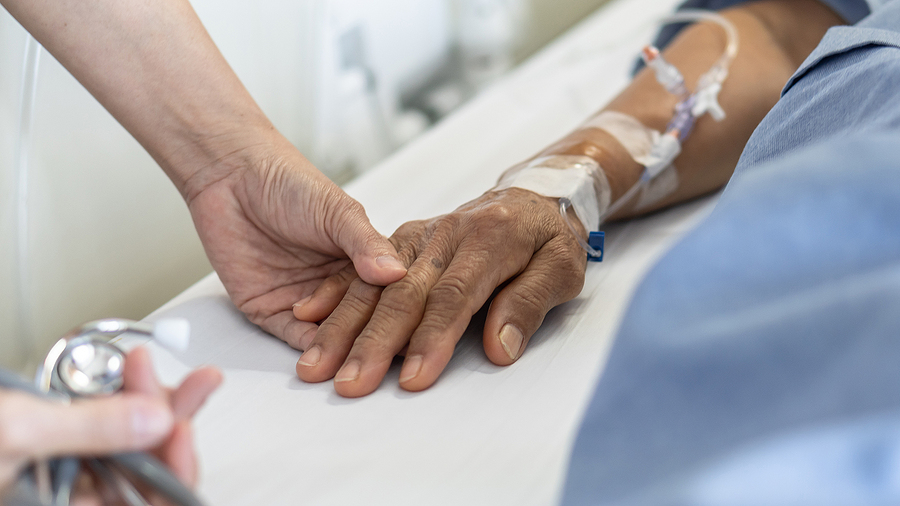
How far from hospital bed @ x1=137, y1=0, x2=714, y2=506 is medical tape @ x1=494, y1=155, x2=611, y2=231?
0.22 feet

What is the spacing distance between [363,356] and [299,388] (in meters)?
0.08

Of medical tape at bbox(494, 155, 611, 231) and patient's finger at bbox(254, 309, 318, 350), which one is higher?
patient's finger at bbox(254, 309, 318, 350)

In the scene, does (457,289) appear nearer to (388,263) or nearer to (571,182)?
(388,263)

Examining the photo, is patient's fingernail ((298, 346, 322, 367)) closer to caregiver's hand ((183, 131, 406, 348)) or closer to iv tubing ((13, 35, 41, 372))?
caregiver's hand ((183, 131, 406, 348))

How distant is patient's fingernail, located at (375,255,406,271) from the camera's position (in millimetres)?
686

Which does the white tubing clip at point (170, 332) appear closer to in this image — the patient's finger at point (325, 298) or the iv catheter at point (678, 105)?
the patient's finger at point (325, 298)

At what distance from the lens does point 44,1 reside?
74cm

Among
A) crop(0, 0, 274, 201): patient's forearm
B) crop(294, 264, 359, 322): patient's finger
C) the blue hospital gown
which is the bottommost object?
the blue hospital gown

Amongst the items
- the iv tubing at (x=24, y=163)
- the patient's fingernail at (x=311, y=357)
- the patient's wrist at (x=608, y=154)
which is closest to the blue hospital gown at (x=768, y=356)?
the patient's fingernail at (x=311, y=357)

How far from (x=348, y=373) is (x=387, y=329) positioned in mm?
57

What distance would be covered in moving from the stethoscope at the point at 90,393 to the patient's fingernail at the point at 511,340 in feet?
1.09

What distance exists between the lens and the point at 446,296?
2.20 ft

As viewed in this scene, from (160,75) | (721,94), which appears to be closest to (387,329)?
(160,75)

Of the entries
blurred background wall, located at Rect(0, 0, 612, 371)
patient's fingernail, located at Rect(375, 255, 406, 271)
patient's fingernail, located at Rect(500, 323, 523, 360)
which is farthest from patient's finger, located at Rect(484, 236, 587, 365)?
blurred background wall, located at Rect(0, 0, 612, 371)
